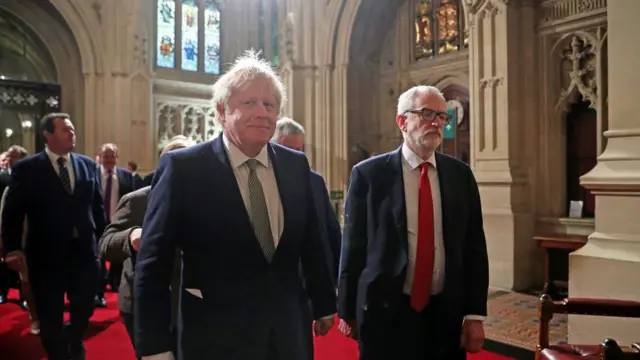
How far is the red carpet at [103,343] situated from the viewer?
3.95 metres

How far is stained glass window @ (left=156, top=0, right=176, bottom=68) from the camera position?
437 inches

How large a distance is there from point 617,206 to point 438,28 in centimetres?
595

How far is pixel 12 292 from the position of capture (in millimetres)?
6477

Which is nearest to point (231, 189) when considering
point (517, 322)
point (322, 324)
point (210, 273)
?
point (210, 273)

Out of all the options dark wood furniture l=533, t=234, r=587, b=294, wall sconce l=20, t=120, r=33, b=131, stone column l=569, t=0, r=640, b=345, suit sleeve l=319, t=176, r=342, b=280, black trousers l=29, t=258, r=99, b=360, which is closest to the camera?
suit sleeve l=319, t=176, r=342, b=280

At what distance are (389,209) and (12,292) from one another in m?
5.99

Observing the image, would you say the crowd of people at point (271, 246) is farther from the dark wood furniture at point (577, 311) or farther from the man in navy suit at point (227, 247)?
the dark wood furniture at point (577, 311)

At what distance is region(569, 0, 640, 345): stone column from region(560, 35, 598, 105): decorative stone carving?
2.87m

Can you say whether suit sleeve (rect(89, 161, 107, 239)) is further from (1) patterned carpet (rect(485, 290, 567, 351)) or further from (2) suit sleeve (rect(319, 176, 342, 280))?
(1) patterned carpet (rect(485, 290, 567, 351))

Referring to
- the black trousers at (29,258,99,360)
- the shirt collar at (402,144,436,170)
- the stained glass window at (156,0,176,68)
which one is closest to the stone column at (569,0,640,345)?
the shirt collar at (402,144,436,170)

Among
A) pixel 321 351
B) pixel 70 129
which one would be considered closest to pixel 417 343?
pixel 321 351

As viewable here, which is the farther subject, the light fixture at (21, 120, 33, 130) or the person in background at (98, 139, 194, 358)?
the light fixture at (21, 120, 33, 130)

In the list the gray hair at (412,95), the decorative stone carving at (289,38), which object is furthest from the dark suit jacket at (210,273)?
the decorative stone carving at (289,38)

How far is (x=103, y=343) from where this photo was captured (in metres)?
4.29
